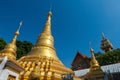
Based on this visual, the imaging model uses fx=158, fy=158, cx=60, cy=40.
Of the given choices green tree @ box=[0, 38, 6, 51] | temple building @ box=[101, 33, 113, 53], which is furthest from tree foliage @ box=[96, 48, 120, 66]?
green tree @ box=[0, 38, 6, 51]

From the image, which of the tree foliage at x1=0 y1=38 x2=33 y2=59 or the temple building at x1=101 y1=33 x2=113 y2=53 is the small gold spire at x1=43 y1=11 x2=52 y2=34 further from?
the temple building at x1=101 y1=33 x2=113 y2=53

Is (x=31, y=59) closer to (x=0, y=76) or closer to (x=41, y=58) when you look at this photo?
(x=41, y=58)

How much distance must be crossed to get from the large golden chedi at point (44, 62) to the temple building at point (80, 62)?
58.6 feet

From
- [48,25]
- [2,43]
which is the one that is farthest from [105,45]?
[2,43]

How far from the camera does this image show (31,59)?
15.0 m

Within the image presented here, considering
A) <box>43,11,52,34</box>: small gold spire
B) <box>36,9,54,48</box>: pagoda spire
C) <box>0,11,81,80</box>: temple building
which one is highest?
<box>43,11,52,34</box>: small gold spire

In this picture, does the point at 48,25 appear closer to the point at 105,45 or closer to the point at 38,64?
the point at 38,64

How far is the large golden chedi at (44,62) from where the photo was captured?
12.1 meters

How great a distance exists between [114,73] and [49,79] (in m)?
8.07

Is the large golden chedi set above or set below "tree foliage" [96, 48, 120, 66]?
below

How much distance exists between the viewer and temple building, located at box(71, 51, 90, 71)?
113ft

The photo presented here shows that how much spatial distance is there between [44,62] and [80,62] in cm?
2335

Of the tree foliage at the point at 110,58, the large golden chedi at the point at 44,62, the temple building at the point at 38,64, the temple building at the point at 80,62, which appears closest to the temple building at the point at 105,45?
the temple building at the point at 80,62

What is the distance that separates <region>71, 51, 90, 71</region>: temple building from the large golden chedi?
1786 centimetres
